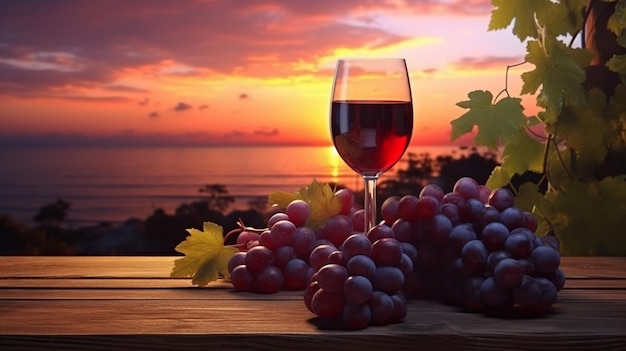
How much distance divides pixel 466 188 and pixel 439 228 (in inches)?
4.5

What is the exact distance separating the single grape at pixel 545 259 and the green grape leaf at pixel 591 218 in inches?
28.8

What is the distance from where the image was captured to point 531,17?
201cm

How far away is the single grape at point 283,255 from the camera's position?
1.37 m

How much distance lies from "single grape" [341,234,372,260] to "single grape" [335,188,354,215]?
305 millimetres

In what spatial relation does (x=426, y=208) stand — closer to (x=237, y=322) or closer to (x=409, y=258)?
(x=409, y=258)

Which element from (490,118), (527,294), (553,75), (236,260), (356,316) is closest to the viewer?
(356,316)

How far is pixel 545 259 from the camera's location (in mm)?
1217

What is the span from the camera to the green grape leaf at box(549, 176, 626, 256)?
1.90 metres

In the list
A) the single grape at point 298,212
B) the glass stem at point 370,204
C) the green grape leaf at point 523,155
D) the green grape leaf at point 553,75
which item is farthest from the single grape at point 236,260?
the green grape leaf at point 523,155

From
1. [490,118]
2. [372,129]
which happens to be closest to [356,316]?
[372,129]

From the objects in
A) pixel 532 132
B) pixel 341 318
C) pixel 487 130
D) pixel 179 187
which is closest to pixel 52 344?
pixel 341 318

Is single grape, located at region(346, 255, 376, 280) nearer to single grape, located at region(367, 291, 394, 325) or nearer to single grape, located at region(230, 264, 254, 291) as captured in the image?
single grape, located at region(367, 291, 394, 325)

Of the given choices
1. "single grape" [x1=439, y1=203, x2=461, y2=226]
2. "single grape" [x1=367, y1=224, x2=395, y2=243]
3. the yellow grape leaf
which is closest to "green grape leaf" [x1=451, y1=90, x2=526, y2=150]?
"single grape" [x1=439, y1=203, x2=461, y2=226]

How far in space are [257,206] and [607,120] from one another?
247 inches
